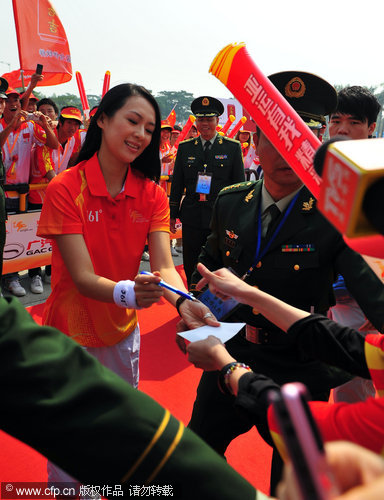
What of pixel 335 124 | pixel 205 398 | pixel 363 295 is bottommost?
pixel 205 398

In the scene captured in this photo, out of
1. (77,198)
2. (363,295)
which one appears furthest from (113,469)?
(77,198)

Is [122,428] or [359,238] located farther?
[122,428]

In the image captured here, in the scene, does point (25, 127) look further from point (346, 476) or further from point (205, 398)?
point (346, 476)

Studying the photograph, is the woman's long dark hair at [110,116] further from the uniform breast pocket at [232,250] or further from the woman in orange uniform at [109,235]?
the uniform breast pocket at [232,250]

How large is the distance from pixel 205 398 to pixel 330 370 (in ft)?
1.72

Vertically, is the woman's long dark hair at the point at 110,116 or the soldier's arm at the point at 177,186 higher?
the woman's long dark hair at the point at 110,116

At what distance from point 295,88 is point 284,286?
83 cm

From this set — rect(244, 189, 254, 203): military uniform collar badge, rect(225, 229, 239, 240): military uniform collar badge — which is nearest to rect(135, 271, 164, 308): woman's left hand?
rect(225, 229, 239, 240): military uniform collar badge

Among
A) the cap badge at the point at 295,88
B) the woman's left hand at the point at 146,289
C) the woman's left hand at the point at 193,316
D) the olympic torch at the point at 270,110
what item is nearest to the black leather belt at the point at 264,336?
the woman's left hand at the point at 193,316

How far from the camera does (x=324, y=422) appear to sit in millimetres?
911

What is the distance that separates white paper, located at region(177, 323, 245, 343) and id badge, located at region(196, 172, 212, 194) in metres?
2.96

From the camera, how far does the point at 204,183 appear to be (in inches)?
173

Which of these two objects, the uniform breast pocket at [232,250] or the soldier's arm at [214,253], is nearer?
the uniform breast pocket at [232,250]

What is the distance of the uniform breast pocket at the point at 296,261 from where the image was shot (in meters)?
1.67
